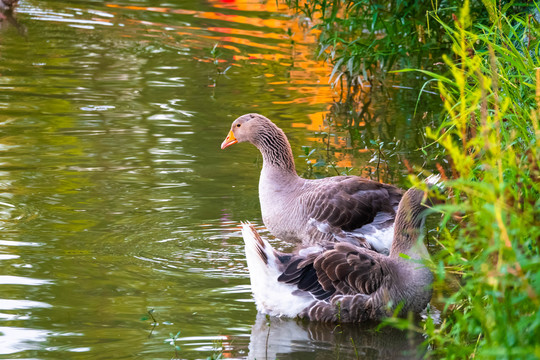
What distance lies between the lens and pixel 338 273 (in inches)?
277

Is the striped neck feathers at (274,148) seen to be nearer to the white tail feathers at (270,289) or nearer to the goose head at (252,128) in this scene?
the goose head at (252,128)

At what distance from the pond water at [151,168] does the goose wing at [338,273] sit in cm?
31

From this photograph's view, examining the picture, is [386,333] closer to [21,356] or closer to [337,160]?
[21,356]

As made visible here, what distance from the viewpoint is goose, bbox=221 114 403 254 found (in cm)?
838

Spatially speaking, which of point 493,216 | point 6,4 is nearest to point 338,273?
point 493,216

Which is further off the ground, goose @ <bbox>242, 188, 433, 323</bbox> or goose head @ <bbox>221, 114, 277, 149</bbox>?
goose head @ <bbox>221, 114, 277, 149</bbox>

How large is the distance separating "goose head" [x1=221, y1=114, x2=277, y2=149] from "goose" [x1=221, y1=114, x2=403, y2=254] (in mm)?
440

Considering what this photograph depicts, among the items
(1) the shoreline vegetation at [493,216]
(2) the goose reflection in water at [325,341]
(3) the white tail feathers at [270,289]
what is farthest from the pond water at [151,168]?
(1) the shoreline vegetation at [493,216]

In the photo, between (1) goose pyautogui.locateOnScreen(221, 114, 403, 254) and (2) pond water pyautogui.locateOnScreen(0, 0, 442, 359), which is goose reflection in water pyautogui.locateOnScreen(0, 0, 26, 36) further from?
(1) goose pyautogui.locateOnScreen(221, 114, 403, 254)

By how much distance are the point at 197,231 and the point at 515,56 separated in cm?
379

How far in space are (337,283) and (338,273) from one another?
101 mm

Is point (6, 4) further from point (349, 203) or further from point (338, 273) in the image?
point (338, 273)

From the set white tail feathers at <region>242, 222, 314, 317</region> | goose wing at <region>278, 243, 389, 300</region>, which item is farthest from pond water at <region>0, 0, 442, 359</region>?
goose wing at <region>278, 243, 389, 300</region>

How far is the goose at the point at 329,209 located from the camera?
8375mm
